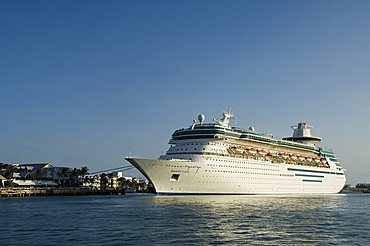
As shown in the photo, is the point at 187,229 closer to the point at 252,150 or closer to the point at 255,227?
the point at 255,227

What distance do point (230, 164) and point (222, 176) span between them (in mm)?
2425

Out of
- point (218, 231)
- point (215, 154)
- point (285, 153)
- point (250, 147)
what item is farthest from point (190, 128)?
point (218, 231)

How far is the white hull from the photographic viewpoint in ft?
161

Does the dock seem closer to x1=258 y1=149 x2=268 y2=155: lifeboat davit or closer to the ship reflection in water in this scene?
x1=258 y1=149 x2=268 y2=155: lifeboat davit

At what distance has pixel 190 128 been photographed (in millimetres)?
57875

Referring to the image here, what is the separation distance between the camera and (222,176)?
52.8 meters

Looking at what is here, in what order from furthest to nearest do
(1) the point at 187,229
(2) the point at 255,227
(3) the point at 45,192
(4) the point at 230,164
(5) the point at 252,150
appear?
(3) the point at 45,192, (5) the point at 252,150, (4) the point at 230,164, (2) the point at 255,227, (1) the point at 187,229

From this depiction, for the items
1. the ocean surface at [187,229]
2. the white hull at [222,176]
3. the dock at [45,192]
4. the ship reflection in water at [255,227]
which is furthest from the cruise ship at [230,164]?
the dock at [45,192]

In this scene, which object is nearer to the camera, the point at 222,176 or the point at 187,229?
the point at 187,229

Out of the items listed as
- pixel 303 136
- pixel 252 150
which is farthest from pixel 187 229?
pixel 303 136

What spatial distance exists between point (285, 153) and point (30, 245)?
54402 millimetres

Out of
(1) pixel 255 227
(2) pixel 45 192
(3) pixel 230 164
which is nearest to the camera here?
(1) pixel 255 227

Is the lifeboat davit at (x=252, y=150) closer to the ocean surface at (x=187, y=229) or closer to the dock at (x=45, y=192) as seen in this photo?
the ocean surface at (x=187, y=229)

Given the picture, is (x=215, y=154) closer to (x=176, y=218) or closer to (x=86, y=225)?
(x=176, y=218)
